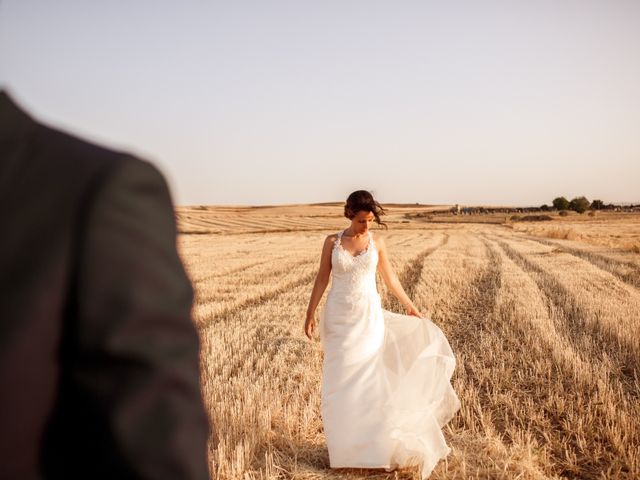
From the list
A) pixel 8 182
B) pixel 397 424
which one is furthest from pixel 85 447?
pixel 397 424

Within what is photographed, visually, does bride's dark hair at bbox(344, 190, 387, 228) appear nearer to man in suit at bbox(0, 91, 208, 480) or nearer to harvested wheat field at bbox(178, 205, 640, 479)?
harvested wheat field at bbox(178, 205, 640, 479)

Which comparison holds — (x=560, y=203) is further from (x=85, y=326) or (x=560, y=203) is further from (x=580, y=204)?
(x=85, y=326)

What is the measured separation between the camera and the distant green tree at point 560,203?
111 m

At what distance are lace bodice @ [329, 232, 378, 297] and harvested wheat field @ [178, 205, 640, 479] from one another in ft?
4.49

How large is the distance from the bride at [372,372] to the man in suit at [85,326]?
3750 millimetres

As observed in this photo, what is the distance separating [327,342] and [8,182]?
407 centimetres

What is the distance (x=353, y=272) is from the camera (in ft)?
16.2

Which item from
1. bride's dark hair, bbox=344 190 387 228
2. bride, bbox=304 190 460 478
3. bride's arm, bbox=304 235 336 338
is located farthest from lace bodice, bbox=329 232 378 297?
bride's dark hair, bbox=344 190 387 228

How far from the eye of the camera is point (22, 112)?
0.98 m

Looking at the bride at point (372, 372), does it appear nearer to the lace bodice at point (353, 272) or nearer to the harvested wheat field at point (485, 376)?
the lace bodice at point (353, 272)

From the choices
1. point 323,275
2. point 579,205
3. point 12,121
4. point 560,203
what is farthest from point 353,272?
point 560,203

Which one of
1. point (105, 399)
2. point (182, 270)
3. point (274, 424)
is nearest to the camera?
point (105, 399)

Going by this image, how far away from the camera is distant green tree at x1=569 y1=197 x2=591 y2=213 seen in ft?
330

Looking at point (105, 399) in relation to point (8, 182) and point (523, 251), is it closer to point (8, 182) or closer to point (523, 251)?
point (8, 182)
